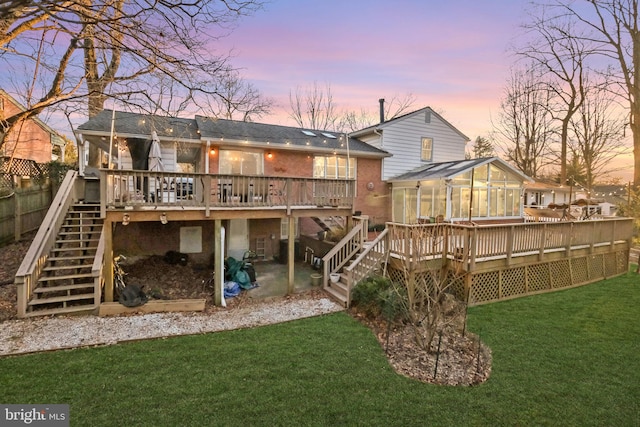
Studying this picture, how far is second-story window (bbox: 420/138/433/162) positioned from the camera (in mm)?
16091

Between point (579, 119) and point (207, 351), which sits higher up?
point (579, 119)

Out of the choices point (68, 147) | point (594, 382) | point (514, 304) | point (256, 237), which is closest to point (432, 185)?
point (514, 304)

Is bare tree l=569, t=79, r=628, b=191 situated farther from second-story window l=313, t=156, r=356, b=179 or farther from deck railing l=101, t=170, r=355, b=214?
deck railing l=101, t=170, r=355, b=214

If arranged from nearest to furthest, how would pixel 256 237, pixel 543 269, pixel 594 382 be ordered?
pixel 594 382
pixel 543 269
pixel 256 237

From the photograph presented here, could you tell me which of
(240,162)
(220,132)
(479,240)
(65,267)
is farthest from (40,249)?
(479,240)

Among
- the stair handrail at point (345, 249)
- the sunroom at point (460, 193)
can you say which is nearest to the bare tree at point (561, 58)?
the sunroom at point (460, 193)

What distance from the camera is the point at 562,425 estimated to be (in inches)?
149

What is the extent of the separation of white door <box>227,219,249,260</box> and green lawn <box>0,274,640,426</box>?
5.90 meters

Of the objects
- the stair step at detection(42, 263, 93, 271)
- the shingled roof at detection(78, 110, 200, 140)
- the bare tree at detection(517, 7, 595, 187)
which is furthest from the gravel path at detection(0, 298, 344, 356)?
the bare tree at detection(517, 7, 595, 187)

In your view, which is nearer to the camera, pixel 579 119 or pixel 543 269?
pixel 543 269

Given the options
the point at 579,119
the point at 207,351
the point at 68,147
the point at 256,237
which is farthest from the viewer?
the point at 68,147

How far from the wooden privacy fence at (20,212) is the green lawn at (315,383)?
675 centimetres

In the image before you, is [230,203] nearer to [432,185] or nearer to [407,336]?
[407,336]

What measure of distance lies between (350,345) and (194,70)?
5943 mm
